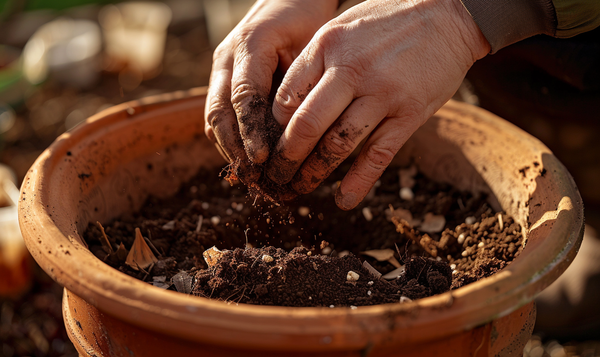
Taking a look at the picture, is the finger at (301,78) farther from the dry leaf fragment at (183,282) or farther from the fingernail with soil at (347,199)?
the dry leaf fragment at (183,282)

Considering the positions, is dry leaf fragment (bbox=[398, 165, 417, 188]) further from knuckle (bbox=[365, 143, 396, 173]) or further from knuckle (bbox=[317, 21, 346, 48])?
knuckle (bbox=[317, 21, 346, 48])

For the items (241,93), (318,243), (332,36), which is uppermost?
(332,36)

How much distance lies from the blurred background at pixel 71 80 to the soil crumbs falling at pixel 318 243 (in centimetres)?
69

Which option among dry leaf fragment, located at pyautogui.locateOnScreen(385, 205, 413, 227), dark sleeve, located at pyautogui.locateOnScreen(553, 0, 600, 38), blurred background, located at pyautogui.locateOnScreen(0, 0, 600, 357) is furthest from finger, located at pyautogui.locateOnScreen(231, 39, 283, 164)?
blurred background, located at pyautogui.locateOnScreen(0, 0, 600, 357)

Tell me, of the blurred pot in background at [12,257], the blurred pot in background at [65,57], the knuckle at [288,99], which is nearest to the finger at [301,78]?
the knuckle at [288,99]

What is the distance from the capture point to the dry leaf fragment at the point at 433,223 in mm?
1280

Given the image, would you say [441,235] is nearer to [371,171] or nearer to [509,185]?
[509,185]

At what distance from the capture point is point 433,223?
1.29m

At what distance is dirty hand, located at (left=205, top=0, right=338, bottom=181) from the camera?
96 cm

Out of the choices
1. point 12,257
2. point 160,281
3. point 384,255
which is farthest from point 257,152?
point 12,257

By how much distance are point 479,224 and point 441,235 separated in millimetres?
107

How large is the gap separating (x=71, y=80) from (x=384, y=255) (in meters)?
3.17

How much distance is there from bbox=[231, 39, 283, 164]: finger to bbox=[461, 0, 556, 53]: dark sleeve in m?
0.45

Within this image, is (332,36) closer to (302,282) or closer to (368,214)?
(302,282)
